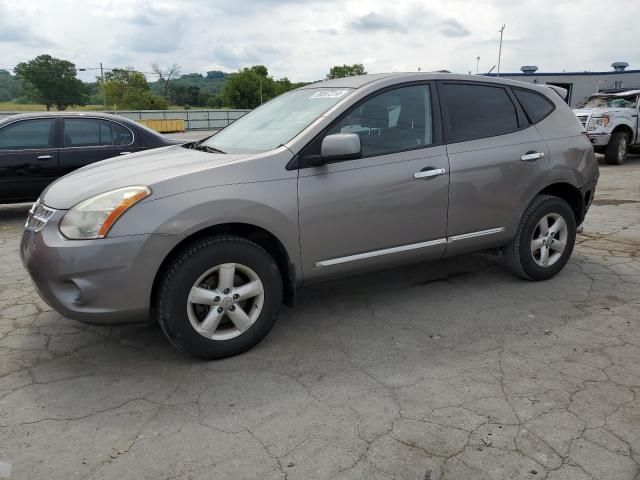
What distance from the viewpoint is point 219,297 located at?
3129 mm

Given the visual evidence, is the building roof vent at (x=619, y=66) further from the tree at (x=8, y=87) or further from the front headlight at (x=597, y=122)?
the tree at (x=8, y=87)

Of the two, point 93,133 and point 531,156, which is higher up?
point 93,133

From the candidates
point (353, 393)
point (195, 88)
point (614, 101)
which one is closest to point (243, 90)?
point (195, 88)

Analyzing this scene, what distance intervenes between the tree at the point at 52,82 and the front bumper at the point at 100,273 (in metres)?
77.3

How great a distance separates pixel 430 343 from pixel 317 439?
126 centimetres

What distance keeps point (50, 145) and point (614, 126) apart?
12.5 metres

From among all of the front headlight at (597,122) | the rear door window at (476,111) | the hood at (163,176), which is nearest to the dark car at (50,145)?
the hood at (163,176)

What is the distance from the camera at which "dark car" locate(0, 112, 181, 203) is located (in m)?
6.98

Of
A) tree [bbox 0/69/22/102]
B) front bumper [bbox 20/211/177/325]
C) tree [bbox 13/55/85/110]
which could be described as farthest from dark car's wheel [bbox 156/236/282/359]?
tree [bbox 13/55/85/110]

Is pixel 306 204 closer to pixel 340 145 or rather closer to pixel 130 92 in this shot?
pixel 340 145

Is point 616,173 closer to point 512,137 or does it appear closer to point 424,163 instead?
point 512,137

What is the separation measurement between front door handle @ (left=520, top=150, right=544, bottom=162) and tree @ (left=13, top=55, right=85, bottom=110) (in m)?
77.4

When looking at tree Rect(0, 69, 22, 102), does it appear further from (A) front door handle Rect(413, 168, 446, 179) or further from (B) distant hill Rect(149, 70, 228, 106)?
(A) front door handle Rect(413, 168, 446, 179)

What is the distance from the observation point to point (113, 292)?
9.55 feet
